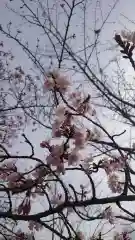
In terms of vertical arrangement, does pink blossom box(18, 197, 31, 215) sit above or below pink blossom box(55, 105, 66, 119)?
below

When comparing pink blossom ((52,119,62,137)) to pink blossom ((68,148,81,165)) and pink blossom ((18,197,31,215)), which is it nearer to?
pink blossom ((68,148,81,165))

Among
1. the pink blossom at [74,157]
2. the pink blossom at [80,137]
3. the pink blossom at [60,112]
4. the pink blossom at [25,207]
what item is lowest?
the pink blossom at [25,207]

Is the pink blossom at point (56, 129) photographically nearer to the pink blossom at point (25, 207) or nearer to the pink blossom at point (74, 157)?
the pink blossom at point (74, 157)

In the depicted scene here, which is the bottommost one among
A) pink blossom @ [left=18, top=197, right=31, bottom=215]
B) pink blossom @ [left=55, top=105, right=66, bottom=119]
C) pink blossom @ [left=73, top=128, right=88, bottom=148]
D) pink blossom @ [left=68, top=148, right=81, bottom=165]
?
pink blossom @ [left=18, top=197, right=31, bottom=215]

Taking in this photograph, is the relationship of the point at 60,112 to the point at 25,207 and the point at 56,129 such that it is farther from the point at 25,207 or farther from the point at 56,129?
the point at 25,207

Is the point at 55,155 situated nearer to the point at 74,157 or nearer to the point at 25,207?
the point at 74,157

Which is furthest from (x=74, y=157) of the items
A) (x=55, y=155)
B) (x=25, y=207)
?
(x=25, y=207)

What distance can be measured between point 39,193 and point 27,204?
142 mm

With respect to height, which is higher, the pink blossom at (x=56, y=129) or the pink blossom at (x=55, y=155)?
the pink blossom at (x=56, y=129)

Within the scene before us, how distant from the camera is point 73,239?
238cm

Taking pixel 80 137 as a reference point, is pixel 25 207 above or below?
below

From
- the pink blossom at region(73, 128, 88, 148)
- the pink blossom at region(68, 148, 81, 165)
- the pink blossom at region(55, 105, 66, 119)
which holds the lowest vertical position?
the pink blossom at region(68, 148, 81, 165)

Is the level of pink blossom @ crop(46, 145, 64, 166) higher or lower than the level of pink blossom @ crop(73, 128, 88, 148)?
lower

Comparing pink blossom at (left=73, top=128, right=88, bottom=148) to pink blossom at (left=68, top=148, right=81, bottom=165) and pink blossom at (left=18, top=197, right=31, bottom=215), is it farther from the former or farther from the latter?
pink blossom at (left=18, top=197, right=31, bottom=215)
